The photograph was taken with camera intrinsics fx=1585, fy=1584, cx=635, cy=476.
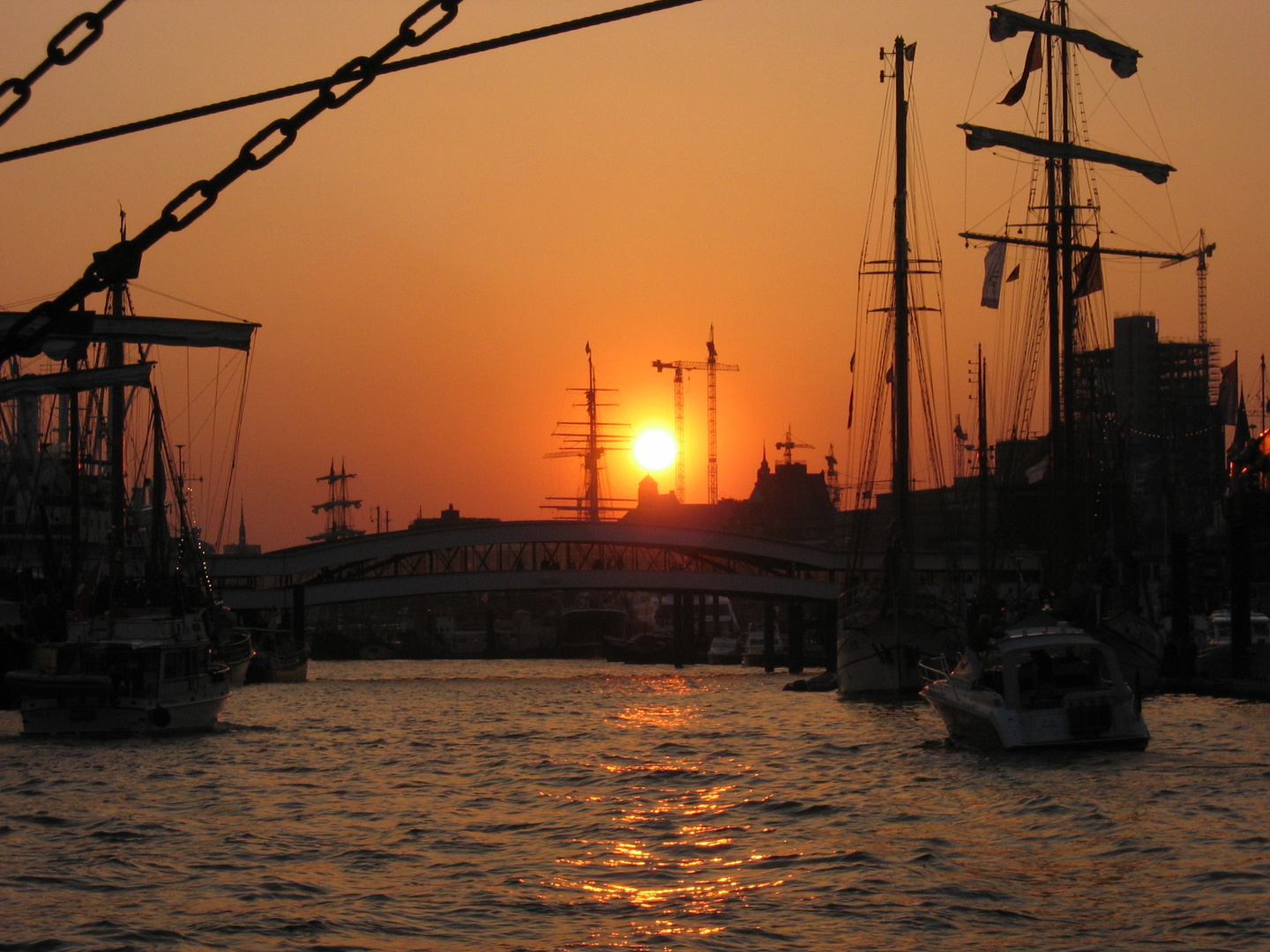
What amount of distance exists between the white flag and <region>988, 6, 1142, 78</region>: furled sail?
31.6ft

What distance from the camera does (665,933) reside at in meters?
16.1

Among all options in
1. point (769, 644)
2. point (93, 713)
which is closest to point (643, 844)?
point (93, 713)

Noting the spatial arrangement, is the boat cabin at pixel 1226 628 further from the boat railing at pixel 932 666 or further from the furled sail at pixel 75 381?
the furled sail at pixel 75 381

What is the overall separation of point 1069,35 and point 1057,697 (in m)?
40.1

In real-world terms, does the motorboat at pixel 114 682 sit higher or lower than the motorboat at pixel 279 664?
higher

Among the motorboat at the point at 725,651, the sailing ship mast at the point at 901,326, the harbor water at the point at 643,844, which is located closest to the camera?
the harbor water at the point at 643,844

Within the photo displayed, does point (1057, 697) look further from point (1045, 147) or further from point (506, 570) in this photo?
point (506, 570)

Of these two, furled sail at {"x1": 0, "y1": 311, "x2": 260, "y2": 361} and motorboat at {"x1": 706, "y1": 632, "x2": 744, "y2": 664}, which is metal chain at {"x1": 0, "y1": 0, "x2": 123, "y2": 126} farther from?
motorboat at {"x1": 706, "y1": 632, "x2": 744, "y2": 664}

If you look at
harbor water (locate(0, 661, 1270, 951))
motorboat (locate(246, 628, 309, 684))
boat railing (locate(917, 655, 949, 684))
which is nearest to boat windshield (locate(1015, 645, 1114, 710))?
harbor water (locate(0, 661, 1270, 951))

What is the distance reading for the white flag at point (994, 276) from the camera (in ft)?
224

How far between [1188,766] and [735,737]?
1418 centimetres

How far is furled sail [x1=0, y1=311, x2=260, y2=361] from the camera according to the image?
1094 centimetres

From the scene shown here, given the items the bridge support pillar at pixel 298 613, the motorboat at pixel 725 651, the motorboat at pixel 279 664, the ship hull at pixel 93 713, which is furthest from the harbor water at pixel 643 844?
the motorboat at pixel 725 651

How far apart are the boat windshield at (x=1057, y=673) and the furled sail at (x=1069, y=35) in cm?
3805
